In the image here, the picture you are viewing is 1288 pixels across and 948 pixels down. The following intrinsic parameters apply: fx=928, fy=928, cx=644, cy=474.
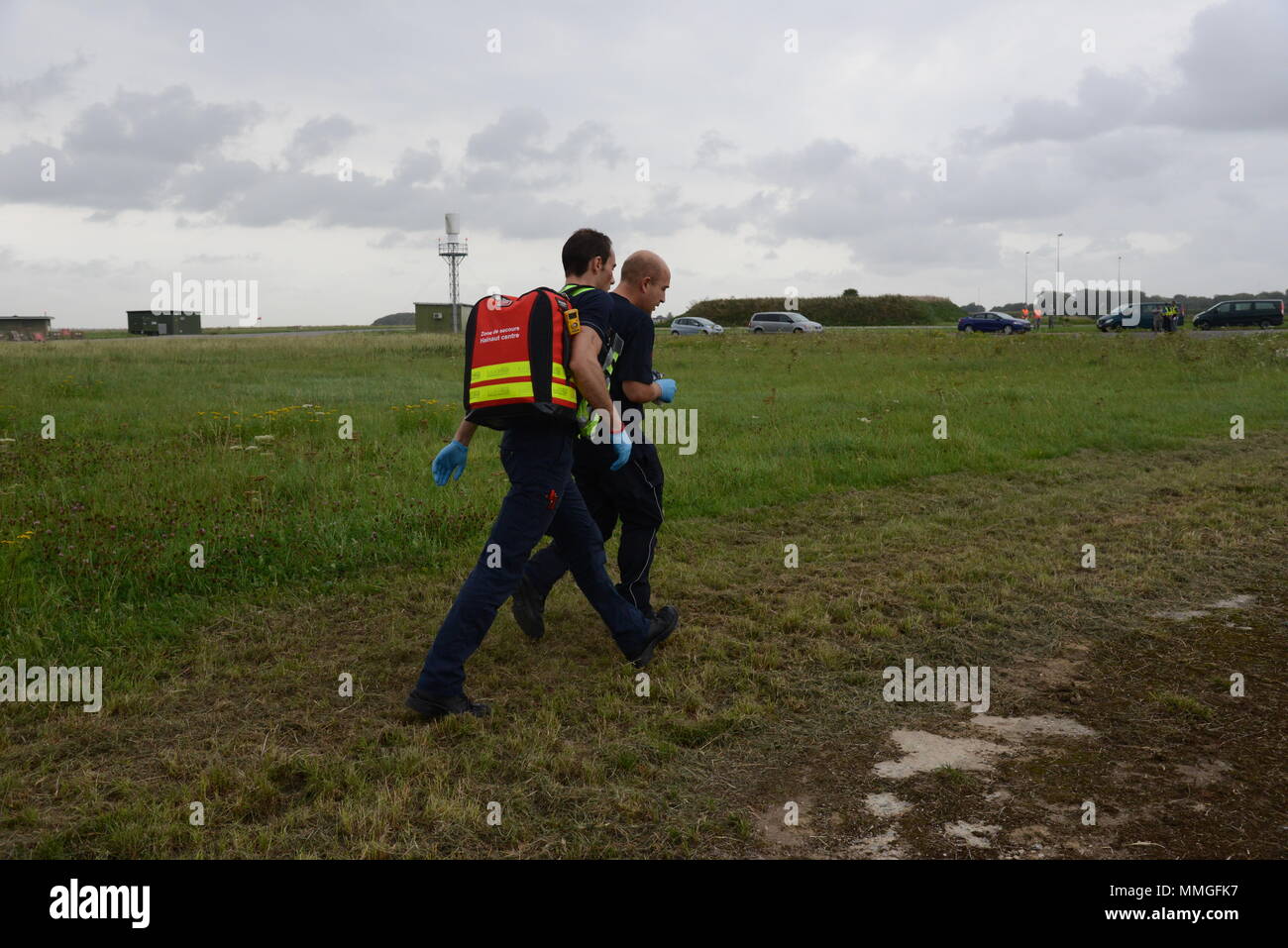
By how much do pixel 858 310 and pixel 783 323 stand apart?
2216 centimetres

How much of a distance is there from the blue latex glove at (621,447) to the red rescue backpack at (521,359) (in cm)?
44

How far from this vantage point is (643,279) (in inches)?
189

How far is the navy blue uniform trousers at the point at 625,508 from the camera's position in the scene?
16.3 ft

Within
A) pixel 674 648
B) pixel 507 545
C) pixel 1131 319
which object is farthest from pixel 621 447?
pixel 1131 319

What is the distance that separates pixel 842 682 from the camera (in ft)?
15.3

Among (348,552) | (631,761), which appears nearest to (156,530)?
(348,552)

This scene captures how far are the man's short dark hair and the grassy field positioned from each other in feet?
6.70

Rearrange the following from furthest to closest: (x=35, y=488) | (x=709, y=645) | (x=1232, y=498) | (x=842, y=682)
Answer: (x=1232, y=498) < (x=35, y=488) < (x=709, y=645) < (x=842, y=682)

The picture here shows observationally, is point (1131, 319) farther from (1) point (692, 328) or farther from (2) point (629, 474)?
(2) point (629, 474)

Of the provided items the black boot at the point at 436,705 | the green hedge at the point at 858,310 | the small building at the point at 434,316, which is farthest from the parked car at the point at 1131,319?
the black boot at the point at 436,705

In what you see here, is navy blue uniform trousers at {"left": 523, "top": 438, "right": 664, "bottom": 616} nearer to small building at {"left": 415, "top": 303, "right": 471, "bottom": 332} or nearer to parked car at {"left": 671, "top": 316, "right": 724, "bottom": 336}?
parked car at {"left": 671, "top": 316, "right": 724, "bottom": 336}

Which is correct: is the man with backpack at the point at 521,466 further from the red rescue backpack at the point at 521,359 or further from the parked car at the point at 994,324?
the parked car at the point at 994,324

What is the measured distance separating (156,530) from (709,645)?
167 inches
